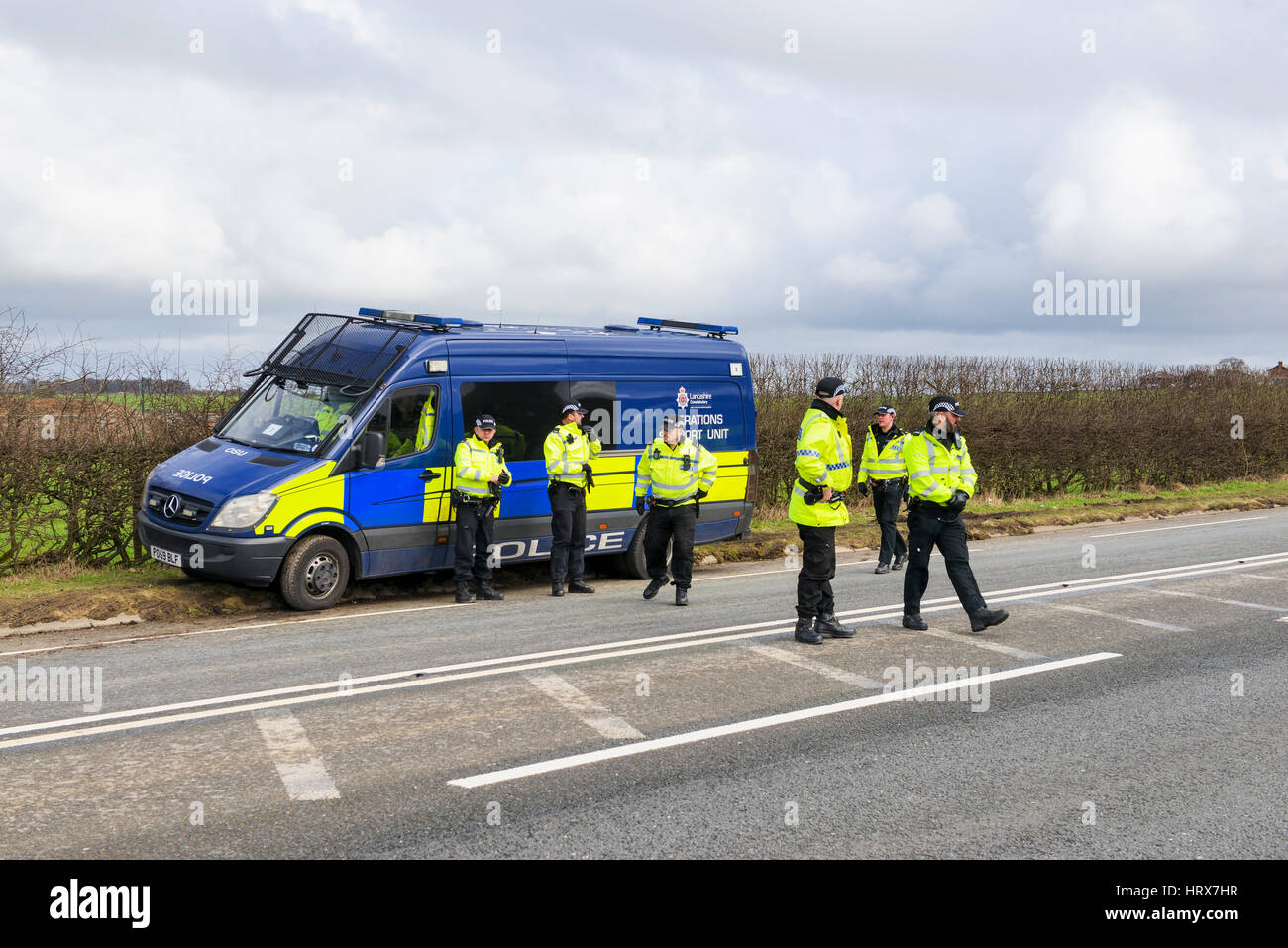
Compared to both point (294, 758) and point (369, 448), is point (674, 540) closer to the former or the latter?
point (369, 448)

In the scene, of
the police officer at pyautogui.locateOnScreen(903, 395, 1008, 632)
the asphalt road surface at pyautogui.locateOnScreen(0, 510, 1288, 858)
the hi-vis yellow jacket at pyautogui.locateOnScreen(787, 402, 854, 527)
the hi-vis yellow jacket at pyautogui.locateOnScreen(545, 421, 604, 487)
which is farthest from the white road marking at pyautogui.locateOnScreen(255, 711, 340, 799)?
the police officer at pyautogui.locateOnScreen(903, 395, 1008, 632)

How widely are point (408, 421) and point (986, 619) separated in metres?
5.62

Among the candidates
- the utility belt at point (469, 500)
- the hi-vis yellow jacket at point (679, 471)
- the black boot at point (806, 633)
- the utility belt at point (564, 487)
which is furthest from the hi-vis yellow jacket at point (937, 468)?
the utility belt at point (469, 500)

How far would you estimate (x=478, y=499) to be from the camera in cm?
1057

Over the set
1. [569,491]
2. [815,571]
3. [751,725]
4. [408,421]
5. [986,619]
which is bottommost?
[751,725]

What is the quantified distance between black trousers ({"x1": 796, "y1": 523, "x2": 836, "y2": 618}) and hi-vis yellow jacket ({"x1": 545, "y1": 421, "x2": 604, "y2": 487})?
313cm

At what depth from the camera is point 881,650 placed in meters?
8.34

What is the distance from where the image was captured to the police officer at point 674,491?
1075cm

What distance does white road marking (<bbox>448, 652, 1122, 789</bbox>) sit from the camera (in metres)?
5.33

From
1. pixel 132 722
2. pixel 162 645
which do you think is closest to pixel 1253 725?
pixel 132 722

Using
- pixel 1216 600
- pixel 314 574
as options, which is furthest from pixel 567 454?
pixel 1216 600

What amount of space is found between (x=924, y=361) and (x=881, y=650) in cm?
1829
